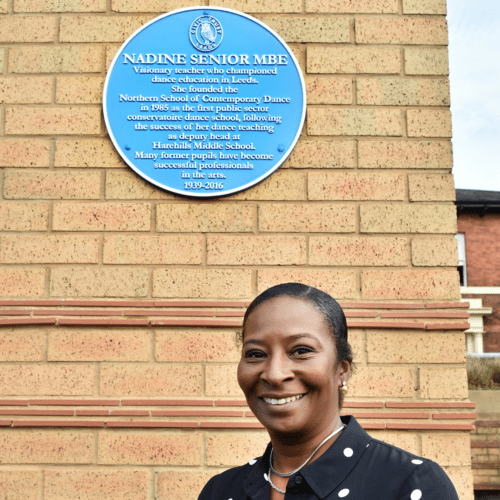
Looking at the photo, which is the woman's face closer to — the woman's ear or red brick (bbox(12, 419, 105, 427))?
the woman's ear

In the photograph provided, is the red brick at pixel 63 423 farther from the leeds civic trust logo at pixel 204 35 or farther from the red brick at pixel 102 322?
the leeds civic trust logo at pixel 204 35

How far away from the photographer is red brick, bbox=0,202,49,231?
325 centimetres

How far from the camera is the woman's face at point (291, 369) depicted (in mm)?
1527

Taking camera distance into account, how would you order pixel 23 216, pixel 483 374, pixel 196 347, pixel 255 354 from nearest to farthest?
pixel 255 354
pixel 196 347
pixel 23 216
pixel 483 374

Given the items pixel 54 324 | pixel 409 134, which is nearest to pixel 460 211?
pixel 409 134

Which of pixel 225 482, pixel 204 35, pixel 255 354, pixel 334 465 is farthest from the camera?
pixel 204 35

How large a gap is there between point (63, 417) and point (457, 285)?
2351mm

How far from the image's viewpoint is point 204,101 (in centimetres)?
332

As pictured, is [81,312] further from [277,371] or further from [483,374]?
[483,374]

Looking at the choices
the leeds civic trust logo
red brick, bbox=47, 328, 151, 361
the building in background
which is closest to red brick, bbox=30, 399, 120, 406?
red brick, bbox=47, 328, 151, 361

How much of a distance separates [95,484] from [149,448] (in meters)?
0.34

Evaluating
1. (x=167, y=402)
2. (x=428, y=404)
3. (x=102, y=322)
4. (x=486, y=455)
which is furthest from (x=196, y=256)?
(x=486, y=455)

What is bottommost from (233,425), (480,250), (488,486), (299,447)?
(488,486)

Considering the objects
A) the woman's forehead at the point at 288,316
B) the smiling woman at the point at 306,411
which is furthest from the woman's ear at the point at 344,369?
the woman's forehead at the point at 288,316
